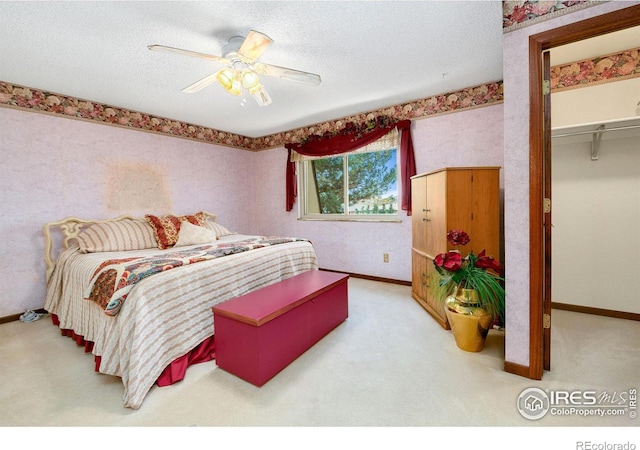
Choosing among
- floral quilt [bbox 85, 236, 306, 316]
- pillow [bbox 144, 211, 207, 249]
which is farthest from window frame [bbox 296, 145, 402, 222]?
floral quilt [bbox 85, 236, 306, 316]

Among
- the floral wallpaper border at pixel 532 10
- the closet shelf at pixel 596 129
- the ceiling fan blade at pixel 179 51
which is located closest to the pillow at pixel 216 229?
the ceiling fan blade at pixel 179 51

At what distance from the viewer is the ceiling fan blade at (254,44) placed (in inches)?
65.7

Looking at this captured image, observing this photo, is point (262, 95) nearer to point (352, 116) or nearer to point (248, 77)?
point (248, 77)

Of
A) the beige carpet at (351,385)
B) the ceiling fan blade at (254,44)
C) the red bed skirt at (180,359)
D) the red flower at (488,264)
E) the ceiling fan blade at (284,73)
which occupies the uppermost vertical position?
the ceiling fan blade at (254,44)

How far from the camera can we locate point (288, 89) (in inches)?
116

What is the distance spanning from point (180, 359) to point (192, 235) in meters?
1.70

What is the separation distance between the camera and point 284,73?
6.75 feet

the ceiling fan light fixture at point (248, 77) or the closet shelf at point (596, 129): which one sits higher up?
the ceiling fan light fixture at point (248, 77)

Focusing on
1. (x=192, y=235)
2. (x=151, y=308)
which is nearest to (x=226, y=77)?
(x=151, y=308)

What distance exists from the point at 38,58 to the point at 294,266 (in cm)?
280

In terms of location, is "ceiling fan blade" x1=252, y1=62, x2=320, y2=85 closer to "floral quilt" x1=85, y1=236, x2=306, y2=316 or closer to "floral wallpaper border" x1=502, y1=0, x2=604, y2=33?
"floral wallpaper border" x1=502, y1=0, x2=604, y2=33

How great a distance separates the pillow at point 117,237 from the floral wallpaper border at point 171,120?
4.21ft

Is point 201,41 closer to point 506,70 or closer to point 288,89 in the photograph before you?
point 288,89

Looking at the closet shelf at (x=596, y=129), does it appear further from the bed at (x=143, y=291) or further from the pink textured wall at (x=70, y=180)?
the pink textured wall at (x=70, y=180)
